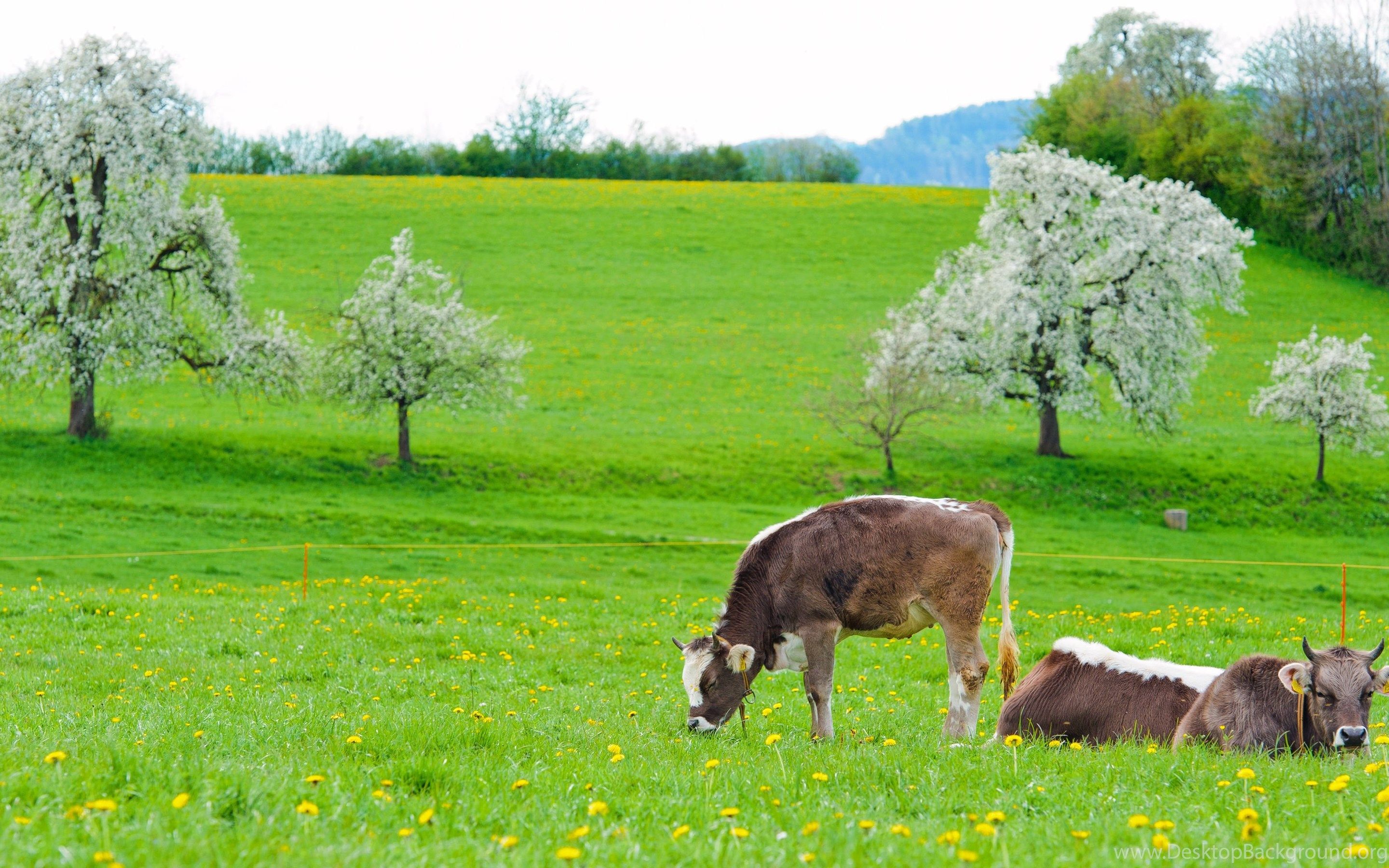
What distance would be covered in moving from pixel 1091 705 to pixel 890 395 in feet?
101

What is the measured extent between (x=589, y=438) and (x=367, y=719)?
34204 millimetres

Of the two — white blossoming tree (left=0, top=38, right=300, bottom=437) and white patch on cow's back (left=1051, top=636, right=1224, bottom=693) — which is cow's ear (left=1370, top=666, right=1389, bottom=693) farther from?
white blossoming tree (left=0, top=38, right=300, bottom=437)

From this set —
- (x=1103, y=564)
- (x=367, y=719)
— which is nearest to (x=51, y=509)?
(x=367, y=719)

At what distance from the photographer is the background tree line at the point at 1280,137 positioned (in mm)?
72938

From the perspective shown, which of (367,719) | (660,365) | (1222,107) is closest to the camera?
(367,719)

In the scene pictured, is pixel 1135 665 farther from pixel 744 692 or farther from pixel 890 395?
pixel 890 395

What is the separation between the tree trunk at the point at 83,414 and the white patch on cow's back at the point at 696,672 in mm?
34191

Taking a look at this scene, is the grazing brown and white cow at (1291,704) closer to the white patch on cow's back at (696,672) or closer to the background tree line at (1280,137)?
the white patch on cow's back at (696,672)

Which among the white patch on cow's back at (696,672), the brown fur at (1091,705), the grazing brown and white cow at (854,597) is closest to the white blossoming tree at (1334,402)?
the brown fur at (1091,705)

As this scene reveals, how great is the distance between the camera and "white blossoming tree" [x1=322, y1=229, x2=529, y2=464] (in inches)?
1500

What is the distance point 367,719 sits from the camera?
366 inches

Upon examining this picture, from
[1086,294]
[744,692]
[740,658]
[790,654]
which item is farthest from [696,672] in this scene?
[1086,294]

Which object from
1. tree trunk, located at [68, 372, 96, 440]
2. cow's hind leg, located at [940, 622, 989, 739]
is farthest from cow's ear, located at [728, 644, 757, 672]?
tree trunk, located at [68, 372, 96, 440]

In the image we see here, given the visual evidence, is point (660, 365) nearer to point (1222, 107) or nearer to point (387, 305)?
point (387, 305)
